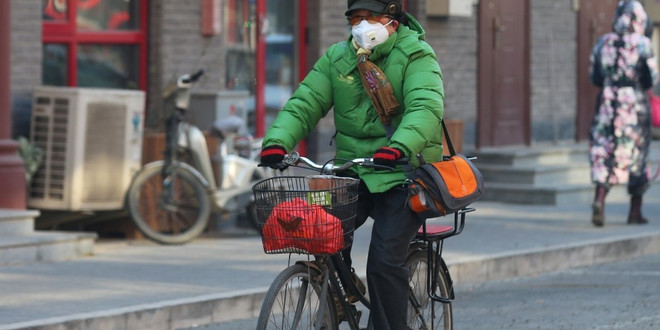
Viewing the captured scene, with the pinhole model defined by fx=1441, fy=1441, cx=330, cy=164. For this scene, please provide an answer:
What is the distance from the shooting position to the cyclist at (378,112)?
6.03m

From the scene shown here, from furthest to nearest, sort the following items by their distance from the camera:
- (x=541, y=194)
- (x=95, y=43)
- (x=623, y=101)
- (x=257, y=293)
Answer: (x=541, y=194) < (x=623, y=101) < (x=95, y=43) < (x=257, y=293)

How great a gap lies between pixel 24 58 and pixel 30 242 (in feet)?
6.46

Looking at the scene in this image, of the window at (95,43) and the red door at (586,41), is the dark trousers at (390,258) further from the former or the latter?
the red door at (586,41)

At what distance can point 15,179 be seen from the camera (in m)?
10.8

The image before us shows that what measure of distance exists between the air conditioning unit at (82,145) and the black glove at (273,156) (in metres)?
5.52

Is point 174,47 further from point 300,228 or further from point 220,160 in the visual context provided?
point 300,228

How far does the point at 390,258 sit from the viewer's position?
6023 millimetres

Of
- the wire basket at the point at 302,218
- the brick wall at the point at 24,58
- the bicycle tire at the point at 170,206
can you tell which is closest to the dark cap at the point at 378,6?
the wire basket at the point at 302,218

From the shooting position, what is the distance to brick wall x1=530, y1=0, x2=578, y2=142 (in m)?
17.7

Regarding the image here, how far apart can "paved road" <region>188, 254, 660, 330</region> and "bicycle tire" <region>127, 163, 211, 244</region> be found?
7.76 feet

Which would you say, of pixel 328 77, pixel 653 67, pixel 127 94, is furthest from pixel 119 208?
pixel 328 77

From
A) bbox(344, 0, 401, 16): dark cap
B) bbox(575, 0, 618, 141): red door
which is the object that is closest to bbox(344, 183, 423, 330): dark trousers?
bbox(344, 0, 401, 16): dark cap

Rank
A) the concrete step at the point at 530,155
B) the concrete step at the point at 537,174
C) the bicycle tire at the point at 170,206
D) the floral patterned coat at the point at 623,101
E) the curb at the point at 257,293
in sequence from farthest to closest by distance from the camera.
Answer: the concrete step at the point at 530,155 → the concrete step at the point at 537,174 → the floral patterned coat at the point at 623,101 → the bicycle tire at the point at 170,206 → the curb at the point at 257,293

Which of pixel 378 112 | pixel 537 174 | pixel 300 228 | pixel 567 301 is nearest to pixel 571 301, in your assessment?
pixel 567 301
